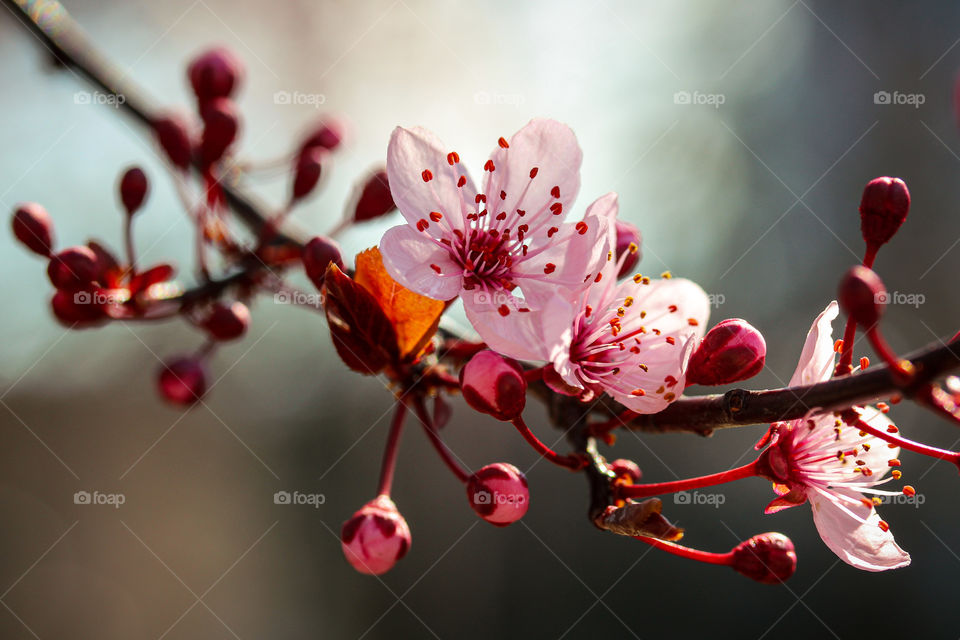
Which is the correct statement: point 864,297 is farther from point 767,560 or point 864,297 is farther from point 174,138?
point 174,138

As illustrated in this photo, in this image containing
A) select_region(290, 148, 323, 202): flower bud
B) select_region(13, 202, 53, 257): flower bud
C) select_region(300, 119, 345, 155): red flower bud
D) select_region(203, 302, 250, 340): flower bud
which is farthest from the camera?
select_region(300, 119, 345, 155): red flower bud

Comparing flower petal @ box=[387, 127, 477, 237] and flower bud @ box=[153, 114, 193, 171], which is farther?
flower bud @ box=[153, 114, 193, 171]

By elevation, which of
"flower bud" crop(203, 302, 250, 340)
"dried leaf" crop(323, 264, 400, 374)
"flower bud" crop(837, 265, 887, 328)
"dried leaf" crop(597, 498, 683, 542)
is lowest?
"dried leaf" crop(597, 498, 683, 542)

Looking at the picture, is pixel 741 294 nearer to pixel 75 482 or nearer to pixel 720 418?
pixel 720 418

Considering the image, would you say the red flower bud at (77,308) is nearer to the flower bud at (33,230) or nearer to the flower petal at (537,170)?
the flower bud at (33,230)

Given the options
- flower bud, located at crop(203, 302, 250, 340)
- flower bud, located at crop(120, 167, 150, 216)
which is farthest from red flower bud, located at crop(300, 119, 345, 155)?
flower bud, located at crop(203, 302, 250, 340)

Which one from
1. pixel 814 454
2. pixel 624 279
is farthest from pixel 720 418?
pixel 624 279

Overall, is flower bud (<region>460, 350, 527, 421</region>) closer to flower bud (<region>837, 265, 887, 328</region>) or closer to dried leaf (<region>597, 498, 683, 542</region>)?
dried leaf (<region>597, 498, 683, 542</region>)
